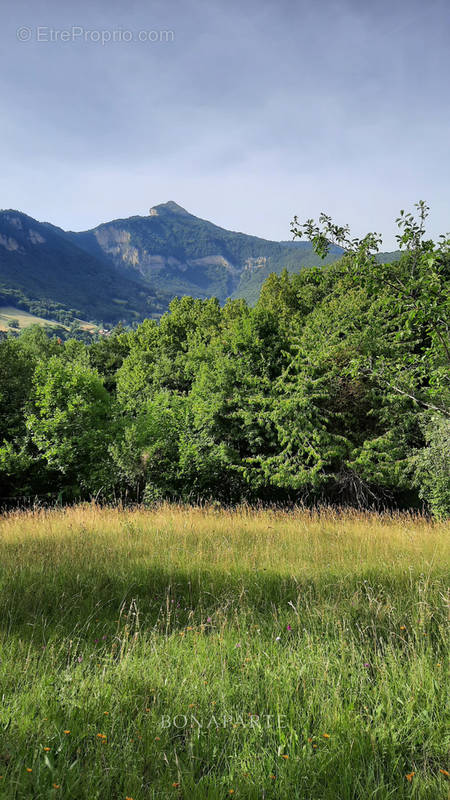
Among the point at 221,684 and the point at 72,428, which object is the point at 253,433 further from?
the point at 221,684

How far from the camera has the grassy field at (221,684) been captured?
189 cm

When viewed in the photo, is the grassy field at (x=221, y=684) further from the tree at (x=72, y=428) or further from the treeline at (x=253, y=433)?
the tree at (x=72, y=428)

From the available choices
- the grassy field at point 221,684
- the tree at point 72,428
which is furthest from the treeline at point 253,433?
the grassy field at point 221,684

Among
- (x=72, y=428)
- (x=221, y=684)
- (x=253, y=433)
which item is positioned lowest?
(x=72, y=428)

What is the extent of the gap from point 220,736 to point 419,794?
94 centimetres

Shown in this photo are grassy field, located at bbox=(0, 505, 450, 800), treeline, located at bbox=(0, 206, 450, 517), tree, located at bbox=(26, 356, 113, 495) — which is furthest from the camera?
tree, located at bbox=(26, 356, 113, 495)

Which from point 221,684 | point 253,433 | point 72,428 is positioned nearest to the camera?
point 221,684

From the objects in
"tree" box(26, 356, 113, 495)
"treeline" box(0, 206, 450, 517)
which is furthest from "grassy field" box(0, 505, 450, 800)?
"tree" box(26, 356, 113, 495)

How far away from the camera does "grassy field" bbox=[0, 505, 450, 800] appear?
1.89 meters

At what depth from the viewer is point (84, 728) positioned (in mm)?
2156

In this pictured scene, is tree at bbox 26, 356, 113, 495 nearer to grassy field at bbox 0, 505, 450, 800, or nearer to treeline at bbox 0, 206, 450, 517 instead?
treeline at bbox 0, 206, 450, 517

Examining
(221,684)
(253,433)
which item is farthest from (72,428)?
(221,684)

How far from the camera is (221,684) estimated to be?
252 centimetres

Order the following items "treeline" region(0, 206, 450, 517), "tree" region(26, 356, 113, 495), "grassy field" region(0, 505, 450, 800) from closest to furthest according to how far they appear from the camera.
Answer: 1. "grassy field" region(0, 505, 450, 800)
2. "treeline" region(0, 206, 450, 517)
3. "tree" region(26, 356, 113, 495)
